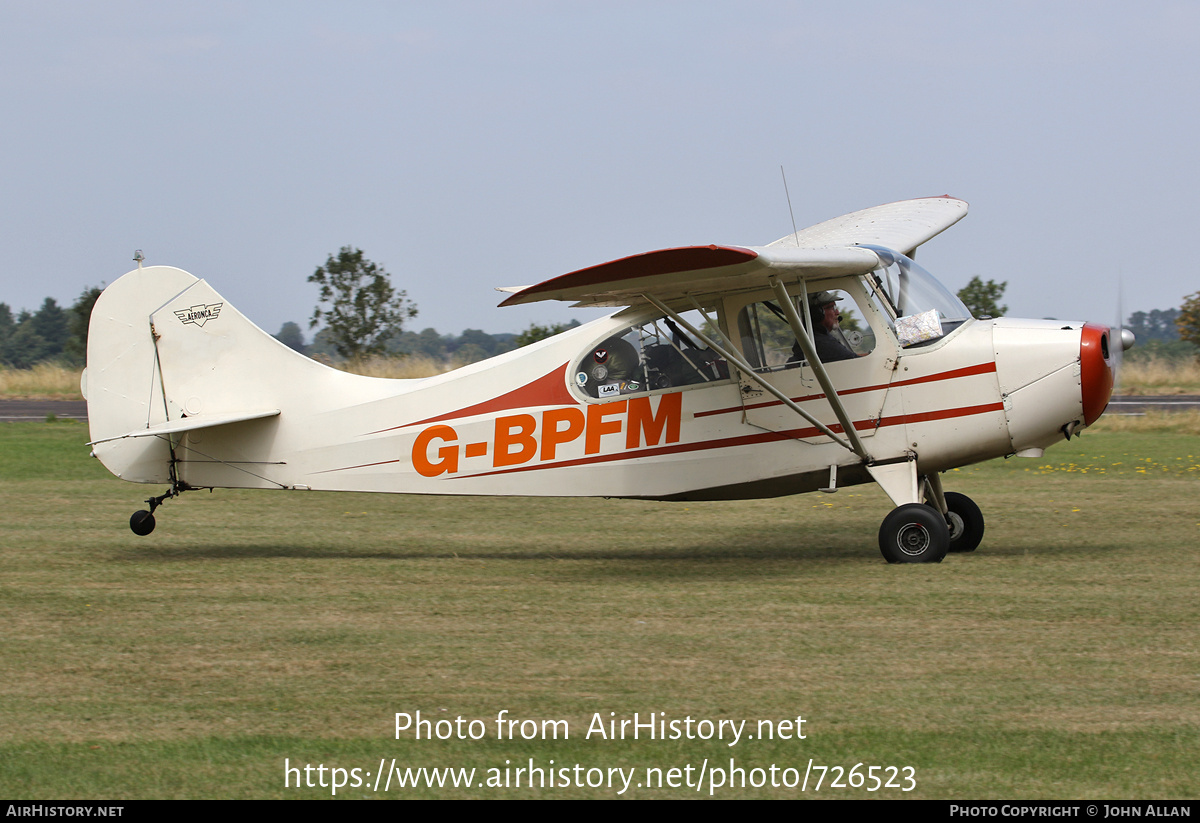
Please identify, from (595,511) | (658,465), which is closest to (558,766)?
(658,465)

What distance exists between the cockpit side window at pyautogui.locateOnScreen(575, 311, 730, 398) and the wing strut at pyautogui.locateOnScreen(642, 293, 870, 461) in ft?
0.77

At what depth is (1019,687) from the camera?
18.7 feet

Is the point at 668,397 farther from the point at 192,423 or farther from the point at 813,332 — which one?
the point at 192,423

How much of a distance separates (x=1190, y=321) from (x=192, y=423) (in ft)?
116

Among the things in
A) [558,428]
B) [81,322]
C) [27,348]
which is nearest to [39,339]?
[27,348]

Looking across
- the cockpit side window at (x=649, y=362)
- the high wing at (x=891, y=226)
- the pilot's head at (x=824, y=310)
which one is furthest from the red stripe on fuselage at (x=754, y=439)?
the high wing at (x=891, y=226)

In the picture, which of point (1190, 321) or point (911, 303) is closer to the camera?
point (911, 303)

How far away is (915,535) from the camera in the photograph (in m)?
9.12

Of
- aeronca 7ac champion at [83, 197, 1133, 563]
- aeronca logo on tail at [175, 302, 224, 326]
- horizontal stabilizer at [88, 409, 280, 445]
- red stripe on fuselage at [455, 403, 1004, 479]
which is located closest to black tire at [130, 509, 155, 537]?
aeronca 7ac champion at [83, 197, 1133, 563]

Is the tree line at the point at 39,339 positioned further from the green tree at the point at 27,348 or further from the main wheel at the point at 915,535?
the main wheel at the point at 915,535

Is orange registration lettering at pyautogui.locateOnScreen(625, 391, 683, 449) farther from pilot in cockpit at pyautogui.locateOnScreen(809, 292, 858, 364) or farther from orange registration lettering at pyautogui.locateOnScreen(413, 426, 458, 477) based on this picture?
orange registration lettering at pyautogui.locateOnScreen(413, 426, 458, 477)

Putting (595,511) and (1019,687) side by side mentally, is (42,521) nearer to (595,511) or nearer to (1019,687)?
(595,511)

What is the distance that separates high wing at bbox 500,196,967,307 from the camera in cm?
764

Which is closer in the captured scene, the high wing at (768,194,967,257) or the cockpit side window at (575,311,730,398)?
the cockpit side window at (575,311,730,398)
